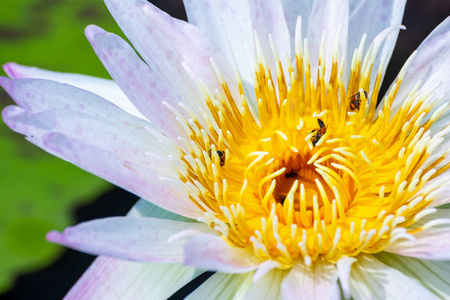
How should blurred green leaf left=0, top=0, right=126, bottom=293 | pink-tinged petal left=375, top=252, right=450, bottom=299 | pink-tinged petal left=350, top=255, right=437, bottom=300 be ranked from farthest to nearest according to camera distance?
1. blurred green leaf left=0, top=0, right=126, bottom=293
2. pink-tinged petal left=375, top=252, right=450, bottom=299
3. pink-tinged petal left=350, top=255, right=437, bottom=300

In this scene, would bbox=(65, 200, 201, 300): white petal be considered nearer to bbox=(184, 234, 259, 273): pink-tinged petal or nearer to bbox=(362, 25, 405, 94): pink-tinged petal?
bbox=(184, 234, 259, 273): pink-tinged petal

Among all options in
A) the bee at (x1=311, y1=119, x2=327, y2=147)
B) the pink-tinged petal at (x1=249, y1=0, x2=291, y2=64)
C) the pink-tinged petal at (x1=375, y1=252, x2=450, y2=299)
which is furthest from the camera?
the pink-tinged petal at (x1=249, y1=0, x2=291, y2=64)

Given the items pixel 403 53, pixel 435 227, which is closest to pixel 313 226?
pixel 435 227

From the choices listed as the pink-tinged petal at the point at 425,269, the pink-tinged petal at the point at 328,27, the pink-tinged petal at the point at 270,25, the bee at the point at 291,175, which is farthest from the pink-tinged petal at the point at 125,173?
the pink-tinged petal at the point at 328,27

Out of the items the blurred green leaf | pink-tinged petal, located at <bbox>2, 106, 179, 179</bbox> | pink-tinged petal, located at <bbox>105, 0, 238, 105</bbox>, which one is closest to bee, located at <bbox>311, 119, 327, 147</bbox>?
pink-tinged petal, located at <bbox>105, 0, 238, 105</bbox>

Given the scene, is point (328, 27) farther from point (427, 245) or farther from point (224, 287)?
point (224, 287)

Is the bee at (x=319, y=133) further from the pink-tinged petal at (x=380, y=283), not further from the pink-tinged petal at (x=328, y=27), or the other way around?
the pink-tinged petal at (x=380, y=283)
